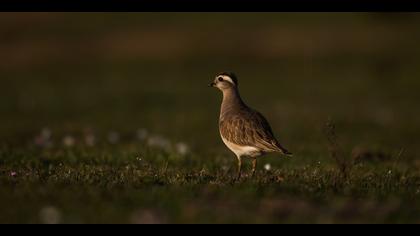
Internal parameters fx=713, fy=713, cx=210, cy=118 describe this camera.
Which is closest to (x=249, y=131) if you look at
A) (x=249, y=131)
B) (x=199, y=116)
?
(x=249, y=131)

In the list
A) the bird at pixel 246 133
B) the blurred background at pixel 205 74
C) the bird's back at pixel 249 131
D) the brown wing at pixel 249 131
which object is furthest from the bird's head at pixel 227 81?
the blurred background at pixel 205 74

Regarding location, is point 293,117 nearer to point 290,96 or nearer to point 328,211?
point 290,96

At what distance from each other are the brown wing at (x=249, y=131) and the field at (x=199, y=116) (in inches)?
18.2

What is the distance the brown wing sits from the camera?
391 inches

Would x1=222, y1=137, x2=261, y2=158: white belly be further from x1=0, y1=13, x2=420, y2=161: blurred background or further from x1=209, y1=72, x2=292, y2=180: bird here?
x1=0, y1=13, x2=420, y2=161: blurred background

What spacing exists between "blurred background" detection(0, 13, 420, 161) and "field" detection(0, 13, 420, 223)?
4.1 inches

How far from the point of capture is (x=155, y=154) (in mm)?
12648

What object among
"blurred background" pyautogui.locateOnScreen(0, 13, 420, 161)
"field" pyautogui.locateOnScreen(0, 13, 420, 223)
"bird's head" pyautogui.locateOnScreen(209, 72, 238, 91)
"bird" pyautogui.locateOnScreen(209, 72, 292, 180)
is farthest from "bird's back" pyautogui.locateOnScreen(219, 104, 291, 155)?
"blurred background" pyautogui.locateOnScreen(0, 13, 420, 161)

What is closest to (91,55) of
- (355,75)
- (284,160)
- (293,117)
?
(355,75)

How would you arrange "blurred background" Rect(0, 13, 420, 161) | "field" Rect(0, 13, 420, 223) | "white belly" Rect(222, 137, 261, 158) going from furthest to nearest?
1. "blurred background" Rect(0, 13, 420, 161)
2. "white belly" Rect(222, 137, 261, 158)
3. "field" Rect(0, 13, 420, 223)

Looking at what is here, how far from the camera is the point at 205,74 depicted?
38.8 m

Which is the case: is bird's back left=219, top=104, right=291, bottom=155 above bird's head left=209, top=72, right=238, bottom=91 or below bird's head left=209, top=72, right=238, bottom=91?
below
